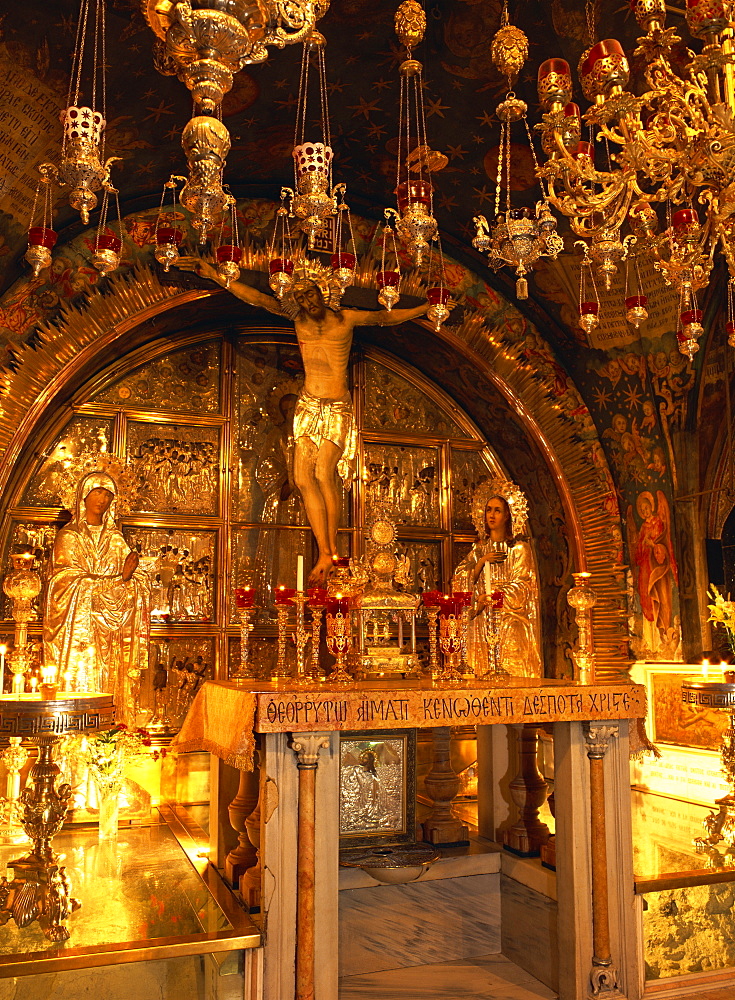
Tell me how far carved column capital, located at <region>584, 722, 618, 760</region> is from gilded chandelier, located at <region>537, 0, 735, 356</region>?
219 cm

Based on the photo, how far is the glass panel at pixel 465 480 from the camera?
9203 millimetres

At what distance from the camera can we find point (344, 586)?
576cm

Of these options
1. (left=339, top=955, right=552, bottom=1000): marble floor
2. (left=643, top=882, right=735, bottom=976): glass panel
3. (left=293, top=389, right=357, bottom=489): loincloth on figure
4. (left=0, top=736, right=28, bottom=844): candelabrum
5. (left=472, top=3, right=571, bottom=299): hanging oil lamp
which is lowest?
(left=339, top=955, right=552, bottom=1000): marble floor

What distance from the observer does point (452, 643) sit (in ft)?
16.8

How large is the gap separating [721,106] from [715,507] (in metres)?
4.64

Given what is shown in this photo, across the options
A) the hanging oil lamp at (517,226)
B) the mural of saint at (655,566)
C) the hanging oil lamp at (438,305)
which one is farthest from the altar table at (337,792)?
the mural of saint at (655,566)

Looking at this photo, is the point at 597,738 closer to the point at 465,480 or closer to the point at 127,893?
the point at 127,893

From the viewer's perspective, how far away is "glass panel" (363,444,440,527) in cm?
888

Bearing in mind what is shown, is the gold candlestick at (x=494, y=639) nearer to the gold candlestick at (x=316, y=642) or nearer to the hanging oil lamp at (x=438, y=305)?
the gold candlestick at (x=316, y=642)

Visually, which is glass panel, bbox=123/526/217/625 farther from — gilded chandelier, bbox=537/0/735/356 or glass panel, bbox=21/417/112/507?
gilded chandelier, bbox=537/0/735/356

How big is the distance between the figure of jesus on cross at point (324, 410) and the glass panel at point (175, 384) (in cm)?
113

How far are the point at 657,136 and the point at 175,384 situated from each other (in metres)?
5.07

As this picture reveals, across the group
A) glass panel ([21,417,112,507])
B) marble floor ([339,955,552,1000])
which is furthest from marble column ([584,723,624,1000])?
glass panel ([21,417,112,507])

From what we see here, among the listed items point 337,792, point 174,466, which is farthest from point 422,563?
point 337,792
